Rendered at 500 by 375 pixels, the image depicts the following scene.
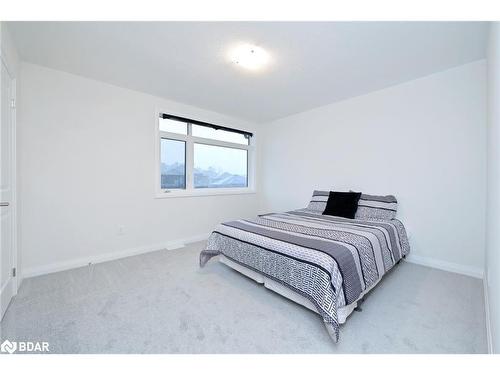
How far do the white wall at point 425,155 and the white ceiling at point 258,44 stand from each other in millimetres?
262

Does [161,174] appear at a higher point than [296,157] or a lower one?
lower

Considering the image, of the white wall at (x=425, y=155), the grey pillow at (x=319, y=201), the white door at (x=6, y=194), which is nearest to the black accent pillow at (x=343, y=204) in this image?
the grey pillow at (x=319, y=201)

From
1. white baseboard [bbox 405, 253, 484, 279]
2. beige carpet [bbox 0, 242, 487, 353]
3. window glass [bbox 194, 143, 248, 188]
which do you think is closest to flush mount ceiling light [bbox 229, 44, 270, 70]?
window glass [bbox 194, 143, 248, 188]

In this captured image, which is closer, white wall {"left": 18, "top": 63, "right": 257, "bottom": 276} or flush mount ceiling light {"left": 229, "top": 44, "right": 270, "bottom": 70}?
flush mount ceiling light {"left": 229, "top": 44, "right": 270, "bottom": 70}

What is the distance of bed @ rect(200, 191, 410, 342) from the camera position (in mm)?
1456

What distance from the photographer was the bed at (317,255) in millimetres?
1456

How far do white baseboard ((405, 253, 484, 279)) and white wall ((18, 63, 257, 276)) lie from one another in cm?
338

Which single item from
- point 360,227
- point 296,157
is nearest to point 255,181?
point 296,157

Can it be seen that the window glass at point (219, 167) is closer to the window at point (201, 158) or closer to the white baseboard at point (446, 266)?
the window at point (201, 158)

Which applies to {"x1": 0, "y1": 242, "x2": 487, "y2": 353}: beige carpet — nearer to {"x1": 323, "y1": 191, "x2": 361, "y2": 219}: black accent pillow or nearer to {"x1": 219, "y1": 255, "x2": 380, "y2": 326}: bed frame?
{"x1": 219, "y1": 255, "x2": 380, "y2": 326}: bed frame

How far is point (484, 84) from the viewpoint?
2230 millimetres
